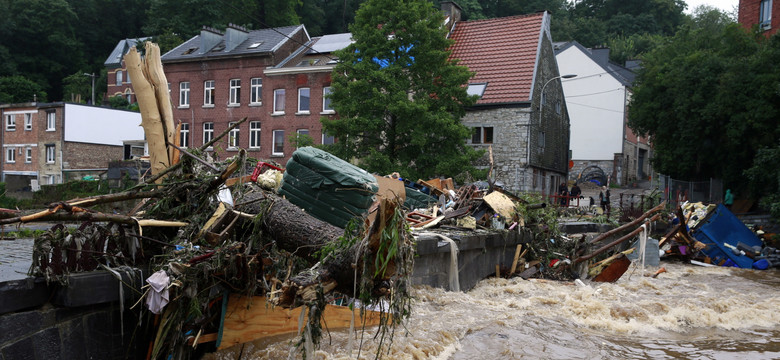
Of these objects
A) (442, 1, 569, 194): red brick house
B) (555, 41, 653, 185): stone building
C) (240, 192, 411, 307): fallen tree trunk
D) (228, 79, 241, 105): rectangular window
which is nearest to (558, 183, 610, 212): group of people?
(442, 1, 569, 194): red brick house

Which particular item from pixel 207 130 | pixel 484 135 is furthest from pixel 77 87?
pixel 484 135

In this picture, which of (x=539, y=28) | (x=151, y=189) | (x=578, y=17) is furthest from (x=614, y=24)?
(x=151, y=189)

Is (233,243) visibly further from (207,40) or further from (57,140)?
(57,140)

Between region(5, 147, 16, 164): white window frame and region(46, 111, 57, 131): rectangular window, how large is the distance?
5097mm

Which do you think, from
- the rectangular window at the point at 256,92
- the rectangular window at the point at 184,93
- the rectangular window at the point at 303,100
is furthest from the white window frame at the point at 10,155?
the rectangular window at the point at 303,100

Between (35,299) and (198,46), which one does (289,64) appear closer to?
(198,46)

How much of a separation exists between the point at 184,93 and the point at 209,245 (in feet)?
122

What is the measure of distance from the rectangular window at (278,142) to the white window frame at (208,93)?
567 cm

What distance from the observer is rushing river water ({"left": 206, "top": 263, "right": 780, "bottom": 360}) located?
258 inches

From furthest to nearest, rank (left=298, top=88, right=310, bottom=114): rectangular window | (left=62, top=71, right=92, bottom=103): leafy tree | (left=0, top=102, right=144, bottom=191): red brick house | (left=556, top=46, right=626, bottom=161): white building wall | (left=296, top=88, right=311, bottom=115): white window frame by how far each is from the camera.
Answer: (left=62, top=71, right=92, bottom=103): leafy tree < (left=0, top=102, right=144, bottom=191): red brick house < (left=556, top=46, right=626, bottom=161): white building wall < (left=298, top=88, right=310, bottom=114): rectangular window < (left=296, top=88, right=311, bottom=115): white window frame

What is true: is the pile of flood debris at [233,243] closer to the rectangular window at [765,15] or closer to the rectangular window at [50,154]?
the rectangular window at [765,15]

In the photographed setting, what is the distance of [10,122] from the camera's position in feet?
165

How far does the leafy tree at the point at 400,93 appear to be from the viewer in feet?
80.2

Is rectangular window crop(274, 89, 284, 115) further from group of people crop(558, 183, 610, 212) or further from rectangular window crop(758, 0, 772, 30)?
rectangular window crop(758, 0, 772, 30)
